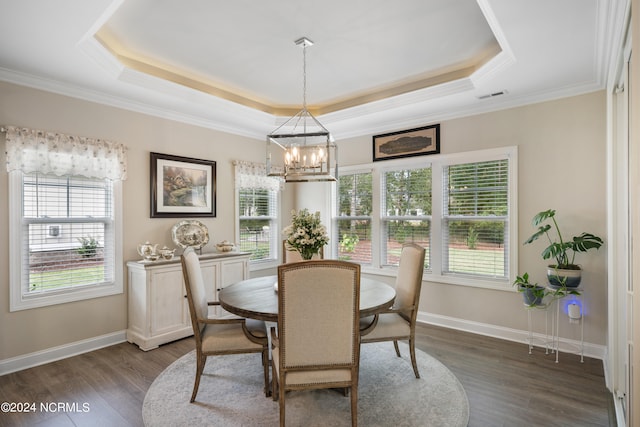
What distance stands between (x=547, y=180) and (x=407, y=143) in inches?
65.4

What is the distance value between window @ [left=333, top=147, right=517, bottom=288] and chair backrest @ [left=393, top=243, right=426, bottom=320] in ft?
4.15

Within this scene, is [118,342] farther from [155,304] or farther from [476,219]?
[476,219]

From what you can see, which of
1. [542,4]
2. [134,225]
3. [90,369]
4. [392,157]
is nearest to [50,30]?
[134,225]

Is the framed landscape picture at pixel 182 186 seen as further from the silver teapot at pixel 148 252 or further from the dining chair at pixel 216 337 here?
the dining chair at pixel 216 337

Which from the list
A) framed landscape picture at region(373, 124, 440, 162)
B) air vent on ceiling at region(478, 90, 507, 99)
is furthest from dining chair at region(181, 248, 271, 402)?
air vent on ceiling at region(478, 90, 507, 99)

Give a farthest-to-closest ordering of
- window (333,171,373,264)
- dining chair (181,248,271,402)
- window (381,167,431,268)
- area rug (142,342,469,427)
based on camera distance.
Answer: window (333,171,373,264) < window (381,167,431,268) < dining chair (181,248,271,402) < area rug (142,342,469,427)

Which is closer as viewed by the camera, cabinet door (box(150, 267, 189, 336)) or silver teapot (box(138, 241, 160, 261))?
cabinet door (box(150, 267, 189, 336))

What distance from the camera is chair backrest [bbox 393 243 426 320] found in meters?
2.82

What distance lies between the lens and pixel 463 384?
8.93 feet

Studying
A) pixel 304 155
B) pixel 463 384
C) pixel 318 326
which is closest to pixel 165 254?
pixel 304 155

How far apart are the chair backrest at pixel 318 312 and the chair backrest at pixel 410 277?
97 centimetres

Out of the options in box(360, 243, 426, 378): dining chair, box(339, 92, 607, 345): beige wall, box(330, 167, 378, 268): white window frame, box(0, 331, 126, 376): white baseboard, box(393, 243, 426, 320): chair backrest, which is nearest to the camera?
box(360, 243, 426, 378): dining chair

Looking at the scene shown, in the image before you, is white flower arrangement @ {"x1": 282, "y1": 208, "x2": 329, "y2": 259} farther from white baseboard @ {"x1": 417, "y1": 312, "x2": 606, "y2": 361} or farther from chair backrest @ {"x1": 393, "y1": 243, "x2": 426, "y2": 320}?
white baseboard @ {"x1": 417, "y1": 312, "x2": 606, "y2": 361}

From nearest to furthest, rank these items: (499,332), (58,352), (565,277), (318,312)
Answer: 1. (318,312)
2. (565,277)
3. (58,352)
4. (499,332)
